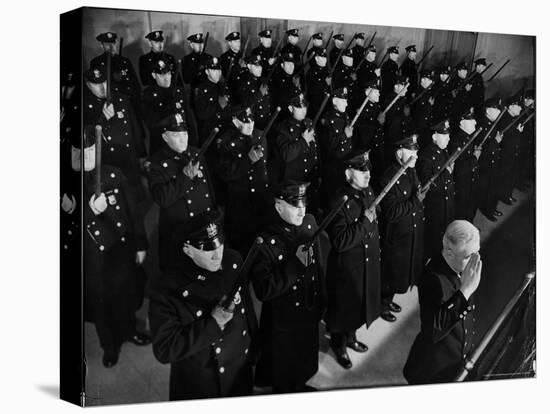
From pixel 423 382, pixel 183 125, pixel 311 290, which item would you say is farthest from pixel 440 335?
pixel 183 125

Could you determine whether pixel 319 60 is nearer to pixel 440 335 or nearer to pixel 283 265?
pixel 283 265

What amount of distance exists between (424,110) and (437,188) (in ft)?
1.63

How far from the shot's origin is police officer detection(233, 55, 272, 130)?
5.99m

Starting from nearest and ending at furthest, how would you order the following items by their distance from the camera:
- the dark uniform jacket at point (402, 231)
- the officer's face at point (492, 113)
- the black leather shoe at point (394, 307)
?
the dark uniform jacket at point (402, 231)
the black leather shoe at point (394, 307)
the officer's face at point (492, 113)

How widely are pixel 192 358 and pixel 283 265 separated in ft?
2.44

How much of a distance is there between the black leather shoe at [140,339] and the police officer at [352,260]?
114cm

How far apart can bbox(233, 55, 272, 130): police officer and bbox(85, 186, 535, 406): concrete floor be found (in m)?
0.83

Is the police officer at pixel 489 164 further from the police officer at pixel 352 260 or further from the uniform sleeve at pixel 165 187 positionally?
the uniform sleeve at pixel 165 187

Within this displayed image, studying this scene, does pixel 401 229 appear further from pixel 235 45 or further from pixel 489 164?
pixel 235 45

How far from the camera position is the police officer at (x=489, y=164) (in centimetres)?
679

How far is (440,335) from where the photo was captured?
6.59 metres

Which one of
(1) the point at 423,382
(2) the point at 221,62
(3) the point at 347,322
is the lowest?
(1) the point at 423,382

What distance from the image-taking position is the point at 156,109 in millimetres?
5746

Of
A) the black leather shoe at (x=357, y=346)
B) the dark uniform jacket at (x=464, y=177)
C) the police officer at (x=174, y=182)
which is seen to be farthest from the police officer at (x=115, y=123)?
the dark uniform jacket at (x=464, y=177)
